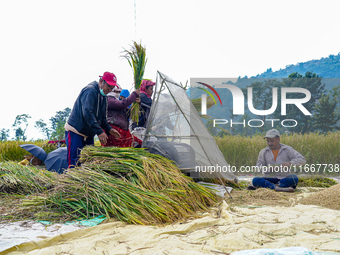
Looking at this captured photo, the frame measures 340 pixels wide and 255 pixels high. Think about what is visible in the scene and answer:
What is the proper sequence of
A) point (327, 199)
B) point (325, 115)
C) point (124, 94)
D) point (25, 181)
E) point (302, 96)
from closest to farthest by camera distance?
point (327, 199)
point (25, 181)
point (124, 94)
point (325, 115)
point (302, 96)

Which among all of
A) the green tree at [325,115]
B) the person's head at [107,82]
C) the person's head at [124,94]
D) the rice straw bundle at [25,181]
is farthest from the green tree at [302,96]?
the rice straw bundle at [25,181]

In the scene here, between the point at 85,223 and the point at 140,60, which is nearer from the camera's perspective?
the point at 85,223

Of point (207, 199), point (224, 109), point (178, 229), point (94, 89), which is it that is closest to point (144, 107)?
point (94, 89)

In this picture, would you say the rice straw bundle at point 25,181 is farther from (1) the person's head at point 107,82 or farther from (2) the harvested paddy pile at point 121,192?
(1) the person's head at point 107,82

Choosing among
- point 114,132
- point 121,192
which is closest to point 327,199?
point 121,192

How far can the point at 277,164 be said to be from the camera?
18.1 feet

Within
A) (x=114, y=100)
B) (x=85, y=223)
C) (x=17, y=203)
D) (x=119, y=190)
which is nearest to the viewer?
(x=85, y=223)

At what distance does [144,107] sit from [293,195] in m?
2.79

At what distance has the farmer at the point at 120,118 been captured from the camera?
519 cm

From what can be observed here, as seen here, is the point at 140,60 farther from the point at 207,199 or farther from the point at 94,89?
the point at 207,199

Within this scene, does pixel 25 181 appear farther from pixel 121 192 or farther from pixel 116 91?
pixel 116 91

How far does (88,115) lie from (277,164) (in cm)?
313

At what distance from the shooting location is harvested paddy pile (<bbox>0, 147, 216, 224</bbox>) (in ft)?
10.5

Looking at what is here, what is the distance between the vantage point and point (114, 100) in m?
5.21
